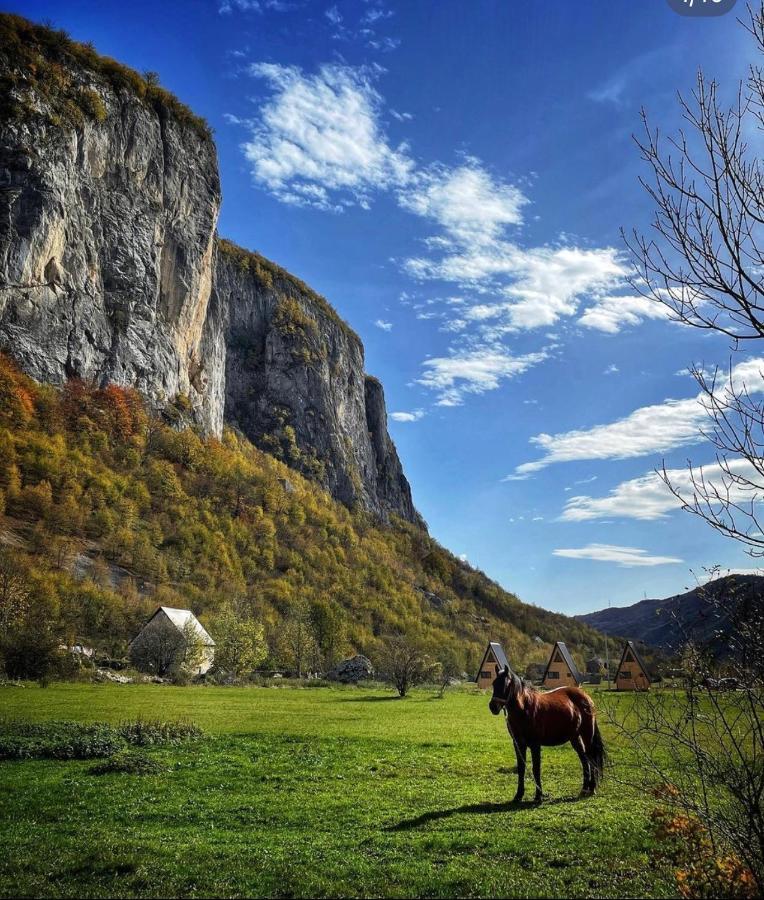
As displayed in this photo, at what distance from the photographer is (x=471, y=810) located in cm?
1052

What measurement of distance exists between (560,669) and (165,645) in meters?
36.7

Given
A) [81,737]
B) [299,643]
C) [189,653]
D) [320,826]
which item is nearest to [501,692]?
[320,826]

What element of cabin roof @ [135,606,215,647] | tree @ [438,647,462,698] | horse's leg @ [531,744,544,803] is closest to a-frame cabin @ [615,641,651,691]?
tree @ [438,647,462,698]

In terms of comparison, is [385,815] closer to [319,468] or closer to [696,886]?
[696,886]

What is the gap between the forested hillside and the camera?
46.2 meters

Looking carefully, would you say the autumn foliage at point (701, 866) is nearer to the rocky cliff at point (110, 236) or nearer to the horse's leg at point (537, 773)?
the horse's leg at point (537, 773)

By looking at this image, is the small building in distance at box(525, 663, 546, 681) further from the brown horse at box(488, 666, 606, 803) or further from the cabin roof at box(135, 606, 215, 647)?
the brown horse at box(488, 666, 606, 803)

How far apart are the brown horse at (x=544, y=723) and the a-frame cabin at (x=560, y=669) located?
48.2 meters

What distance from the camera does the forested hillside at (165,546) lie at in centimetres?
4625

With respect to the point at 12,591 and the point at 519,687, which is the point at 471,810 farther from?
the point at 12,591

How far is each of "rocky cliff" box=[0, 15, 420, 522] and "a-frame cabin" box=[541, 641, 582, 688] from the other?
5955cm

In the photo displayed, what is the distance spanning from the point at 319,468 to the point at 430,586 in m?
34.5

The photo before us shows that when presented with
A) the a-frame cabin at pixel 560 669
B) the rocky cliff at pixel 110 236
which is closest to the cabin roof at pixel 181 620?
the a-frame cabin at pixel 560 669

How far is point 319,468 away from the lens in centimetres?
13025
